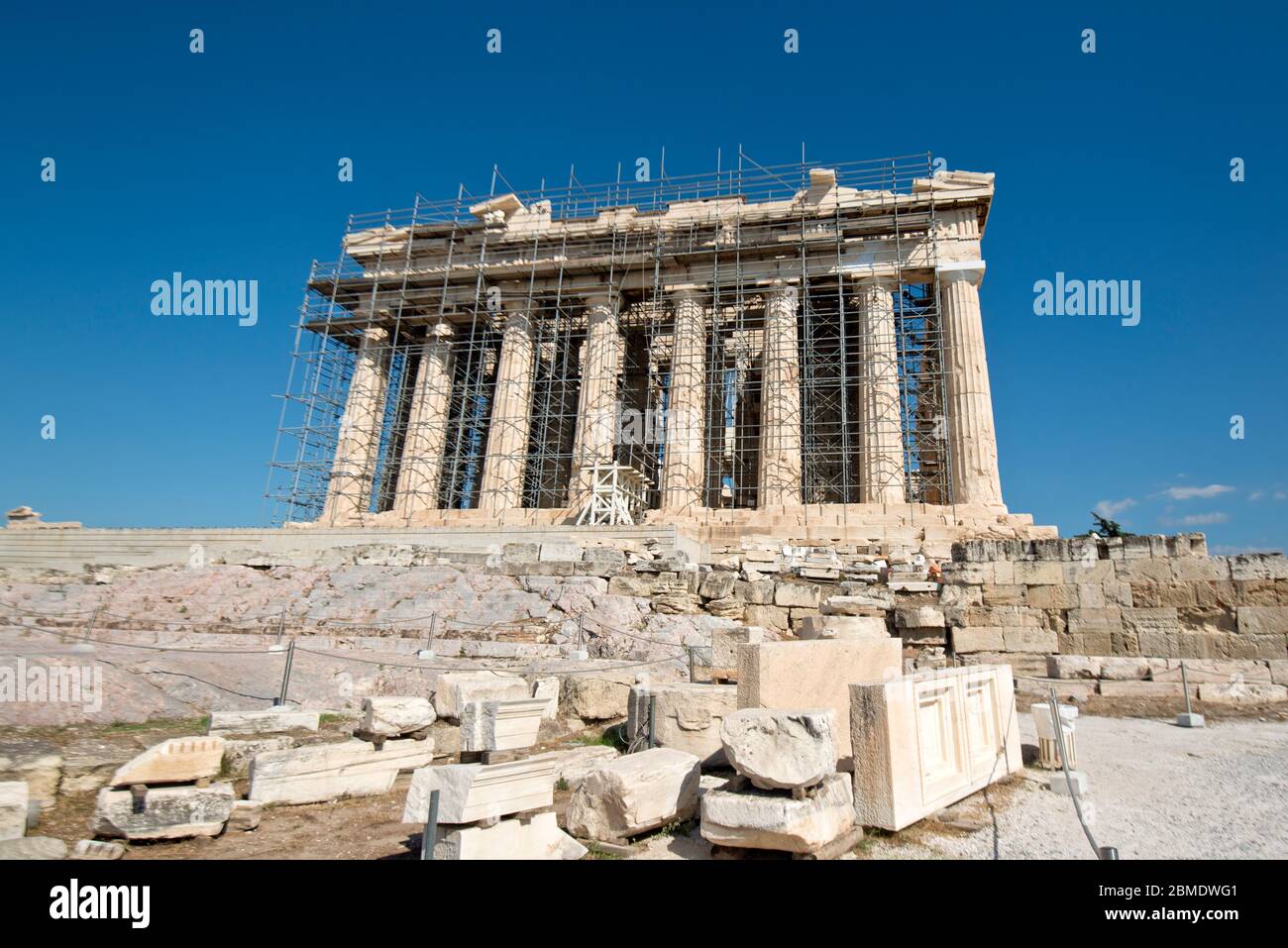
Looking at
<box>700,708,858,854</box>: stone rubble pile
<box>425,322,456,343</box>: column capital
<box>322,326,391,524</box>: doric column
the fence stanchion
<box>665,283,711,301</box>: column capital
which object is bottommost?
<box>700,708,858,854</box>: stone rubble pile

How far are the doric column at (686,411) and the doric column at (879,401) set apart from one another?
18.2 ft

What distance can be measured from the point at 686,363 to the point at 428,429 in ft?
35.8

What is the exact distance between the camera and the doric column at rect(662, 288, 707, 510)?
24.2m

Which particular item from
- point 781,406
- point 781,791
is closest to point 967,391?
point 781,406

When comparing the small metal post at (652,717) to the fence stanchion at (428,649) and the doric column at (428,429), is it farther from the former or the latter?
the doric column at (428,429)

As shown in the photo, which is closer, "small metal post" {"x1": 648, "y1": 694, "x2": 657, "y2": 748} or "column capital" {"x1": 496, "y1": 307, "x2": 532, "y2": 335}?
"small metal post" {"x1": 648, "y1": 694, "x2": 657, "y2": 748}

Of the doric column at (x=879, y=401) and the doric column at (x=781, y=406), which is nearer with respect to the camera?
the doric column at (x=879, y=401)

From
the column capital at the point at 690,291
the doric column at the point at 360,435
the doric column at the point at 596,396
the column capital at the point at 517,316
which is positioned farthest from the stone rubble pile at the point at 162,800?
the column capital at the point at 517,316

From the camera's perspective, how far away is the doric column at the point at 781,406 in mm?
23578

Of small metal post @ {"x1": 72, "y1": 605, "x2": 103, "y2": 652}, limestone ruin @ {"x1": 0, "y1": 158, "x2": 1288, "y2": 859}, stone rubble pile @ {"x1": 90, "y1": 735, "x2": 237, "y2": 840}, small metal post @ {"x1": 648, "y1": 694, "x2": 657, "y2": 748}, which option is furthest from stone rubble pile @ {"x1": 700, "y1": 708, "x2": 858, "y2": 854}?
small metal post @ {"x1": 72, "y1": 605, "x2": 103, "y2": 652}

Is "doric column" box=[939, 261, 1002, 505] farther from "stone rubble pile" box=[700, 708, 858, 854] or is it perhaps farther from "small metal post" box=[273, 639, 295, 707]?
"stone rubble pile" box=[700, 708, 858, 854]

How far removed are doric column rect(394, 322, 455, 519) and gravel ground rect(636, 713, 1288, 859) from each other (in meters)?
24.1

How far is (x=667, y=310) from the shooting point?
29516 millimetres
